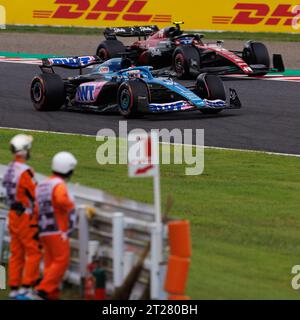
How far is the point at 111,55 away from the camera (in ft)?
93.0

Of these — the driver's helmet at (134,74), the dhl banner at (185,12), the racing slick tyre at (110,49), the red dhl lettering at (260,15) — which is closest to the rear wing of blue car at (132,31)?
the racing slick tyre at (110,49)

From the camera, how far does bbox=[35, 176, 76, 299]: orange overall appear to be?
10320 millimetres

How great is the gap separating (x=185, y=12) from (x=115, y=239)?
23393 millimetres

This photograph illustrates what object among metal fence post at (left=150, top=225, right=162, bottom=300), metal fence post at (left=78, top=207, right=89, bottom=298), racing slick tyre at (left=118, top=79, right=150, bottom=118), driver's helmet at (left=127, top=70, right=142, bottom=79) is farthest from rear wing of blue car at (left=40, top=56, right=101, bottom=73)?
metal fence post at (left=150, top=225, right=162, bottom=300)

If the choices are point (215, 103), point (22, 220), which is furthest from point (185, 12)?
point (22, 220)

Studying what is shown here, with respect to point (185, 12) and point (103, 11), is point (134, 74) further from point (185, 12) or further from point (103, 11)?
point (103, 11)

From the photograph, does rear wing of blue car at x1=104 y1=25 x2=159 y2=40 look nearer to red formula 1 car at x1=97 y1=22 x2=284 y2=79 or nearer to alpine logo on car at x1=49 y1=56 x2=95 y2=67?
red formula 1 car at x1=97 y1=22 x2=284 y2=79

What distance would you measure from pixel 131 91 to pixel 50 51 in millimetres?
12586

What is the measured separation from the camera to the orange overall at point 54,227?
10.3m

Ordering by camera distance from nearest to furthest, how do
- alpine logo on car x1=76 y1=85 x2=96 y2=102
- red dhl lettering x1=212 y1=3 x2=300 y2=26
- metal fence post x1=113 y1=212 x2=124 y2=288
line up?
metal fence post x1=113 y1=212 x2=124 y2=288
alpine logo on car x1=76 y1=85 x2=96 y2=102
red dhl lettering x1=212 y1=3 x2=300 y2=26

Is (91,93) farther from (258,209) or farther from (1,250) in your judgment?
(1,250)

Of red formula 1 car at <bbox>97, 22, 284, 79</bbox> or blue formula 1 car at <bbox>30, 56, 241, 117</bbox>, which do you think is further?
red formula 1 car at <bbox>97, 22, 284, 79</bbox>

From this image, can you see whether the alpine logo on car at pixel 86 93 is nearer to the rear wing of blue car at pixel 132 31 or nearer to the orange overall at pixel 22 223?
the rear wing of blue car at pixel 132 31

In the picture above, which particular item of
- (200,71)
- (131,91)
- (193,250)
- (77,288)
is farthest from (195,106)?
(77,288)
